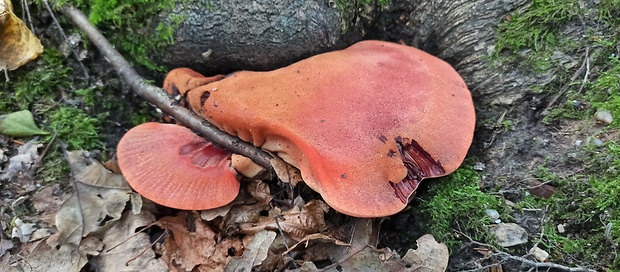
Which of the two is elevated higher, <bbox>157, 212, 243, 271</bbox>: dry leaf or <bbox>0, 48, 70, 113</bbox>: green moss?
<bbox>0, 48, 70, 113</bbox>: green moss

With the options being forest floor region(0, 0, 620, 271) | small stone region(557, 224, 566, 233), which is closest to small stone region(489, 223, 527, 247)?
forest floor region(0, 0, 620, 271)

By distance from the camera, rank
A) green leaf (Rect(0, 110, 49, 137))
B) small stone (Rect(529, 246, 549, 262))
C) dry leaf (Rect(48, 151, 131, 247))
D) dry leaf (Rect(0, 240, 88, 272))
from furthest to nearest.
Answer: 1. green leaf (Rect(0, 110, 49, 137))
2. dry leaf (Rect(48, 151, 131, 247))
3. dry leaf (Rect(0, 240, 88, 272))
4. small stone (Rect(529, 246, 549, 262))

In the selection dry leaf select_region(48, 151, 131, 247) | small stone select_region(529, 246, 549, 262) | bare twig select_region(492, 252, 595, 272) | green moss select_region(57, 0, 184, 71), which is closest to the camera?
bare twig select_region(492, 252, 595, 272)

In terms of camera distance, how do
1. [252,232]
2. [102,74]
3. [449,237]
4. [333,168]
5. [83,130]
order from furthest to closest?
[102,74]
[83,130]
[252,232]
[449,237]
[333,168]

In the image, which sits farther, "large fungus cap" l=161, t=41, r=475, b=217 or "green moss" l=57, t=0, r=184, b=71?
"green moss" l=57, t=0, r=184, b=71

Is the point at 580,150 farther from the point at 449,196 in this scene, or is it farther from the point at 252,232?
the point at 252,232

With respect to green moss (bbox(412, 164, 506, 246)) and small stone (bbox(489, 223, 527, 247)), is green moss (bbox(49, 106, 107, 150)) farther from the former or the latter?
small stone (bbox(489, 223, 527, 247))

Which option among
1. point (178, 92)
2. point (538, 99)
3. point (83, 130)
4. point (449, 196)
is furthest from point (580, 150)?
point (83, 130)
